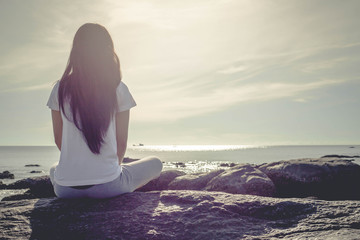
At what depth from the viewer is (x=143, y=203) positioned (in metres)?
3.59

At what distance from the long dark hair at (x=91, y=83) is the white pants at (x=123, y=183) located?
0.54 metres

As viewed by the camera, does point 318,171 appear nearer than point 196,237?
No

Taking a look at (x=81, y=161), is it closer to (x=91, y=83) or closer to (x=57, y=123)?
(x=57, y=123)

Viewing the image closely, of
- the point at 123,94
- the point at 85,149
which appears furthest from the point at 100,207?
the point at 123,94

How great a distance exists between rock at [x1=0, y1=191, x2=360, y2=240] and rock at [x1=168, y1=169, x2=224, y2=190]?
5243 millimetres

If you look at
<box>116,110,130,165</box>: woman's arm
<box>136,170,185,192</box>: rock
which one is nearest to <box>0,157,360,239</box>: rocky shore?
<box>116,110,130,165</box>: woman's arm

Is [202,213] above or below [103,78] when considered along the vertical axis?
below

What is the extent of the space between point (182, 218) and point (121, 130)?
1.70 meters

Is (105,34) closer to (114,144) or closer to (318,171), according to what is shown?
(114,144)

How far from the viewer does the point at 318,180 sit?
27.5 ft

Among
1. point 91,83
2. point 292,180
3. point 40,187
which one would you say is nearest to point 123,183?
point 91,83

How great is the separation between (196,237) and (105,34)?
298 cm

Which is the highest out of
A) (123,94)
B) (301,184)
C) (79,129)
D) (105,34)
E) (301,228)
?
(105,34)

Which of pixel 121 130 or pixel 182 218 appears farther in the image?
pixel 121 130
